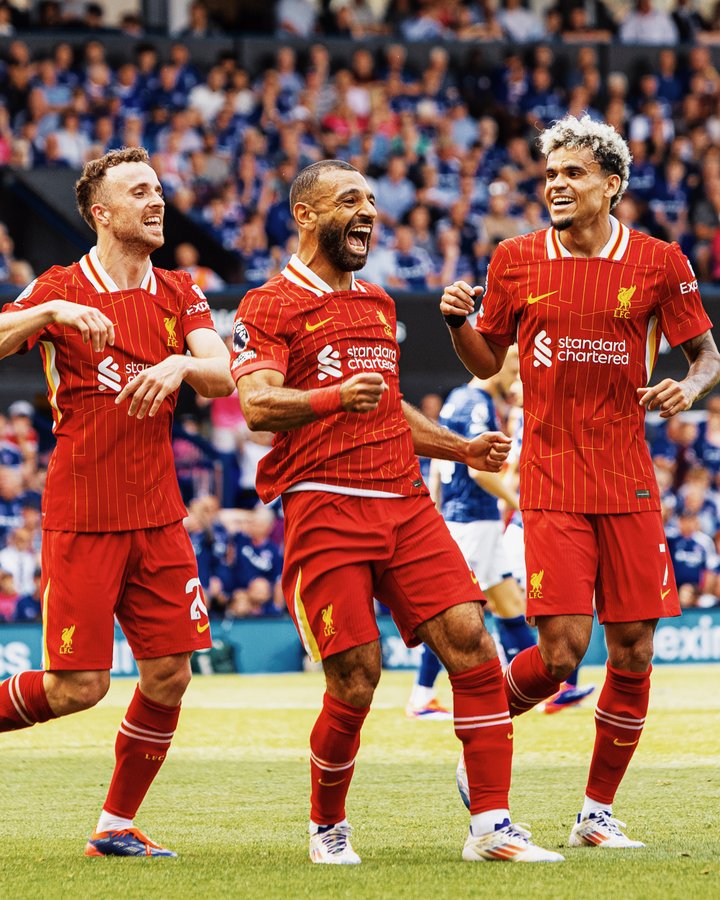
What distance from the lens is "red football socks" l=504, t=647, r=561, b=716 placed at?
6.62 m

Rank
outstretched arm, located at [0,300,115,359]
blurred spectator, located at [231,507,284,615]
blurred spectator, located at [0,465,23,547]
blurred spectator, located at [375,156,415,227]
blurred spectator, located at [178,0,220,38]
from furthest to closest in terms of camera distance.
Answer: blurred spectator, located at [178,0,220,38]
blurred spectator, located at [375,156,415,227]
blurred spectator, located at [231,507,284,615]
blurred spectator, located at [0,465,23,547]
outstretched arm, located at [0,300,115,359]

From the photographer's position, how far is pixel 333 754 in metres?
6.07

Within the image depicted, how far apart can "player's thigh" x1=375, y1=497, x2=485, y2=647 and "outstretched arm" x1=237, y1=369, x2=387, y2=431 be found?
61cm

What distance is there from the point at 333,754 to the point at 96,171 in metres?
2.52

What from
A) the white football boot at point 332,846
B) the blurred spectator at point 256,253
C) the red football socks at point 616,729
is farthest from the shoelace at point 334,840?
the blurred spectator at point 256,253

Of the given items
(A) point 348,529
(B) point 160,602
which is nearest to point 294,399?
(A) point 348,529

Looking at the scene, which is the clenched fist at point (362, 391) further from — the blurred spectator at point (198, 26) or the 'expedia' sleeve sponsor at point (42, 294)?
the blurred spectator at point (198, 26)

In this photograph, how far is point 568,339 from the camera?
259 inches

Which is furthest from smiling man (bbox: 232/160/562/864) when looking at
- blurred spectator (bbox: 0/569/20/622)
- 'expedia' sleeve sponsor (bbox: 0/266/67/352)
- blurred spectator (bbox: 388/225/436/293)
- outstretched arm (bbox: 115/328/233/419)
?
blurred spectator (bbox: 388/225/436/293)

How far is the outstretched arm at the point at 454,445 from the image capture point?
248 inches

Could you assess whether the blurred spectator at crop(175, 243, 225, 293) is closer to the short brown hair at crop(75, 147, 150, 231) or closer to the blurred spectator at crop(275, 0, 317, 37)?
the blurred spectator at crop(275, 0, 317, 37)

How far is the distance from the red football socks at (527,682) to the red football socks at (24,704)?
1884 millimetres

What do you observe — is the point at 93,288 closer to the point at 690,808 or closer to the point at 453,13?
the point at 690,808

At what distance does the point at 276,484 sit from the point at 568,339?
136cm
